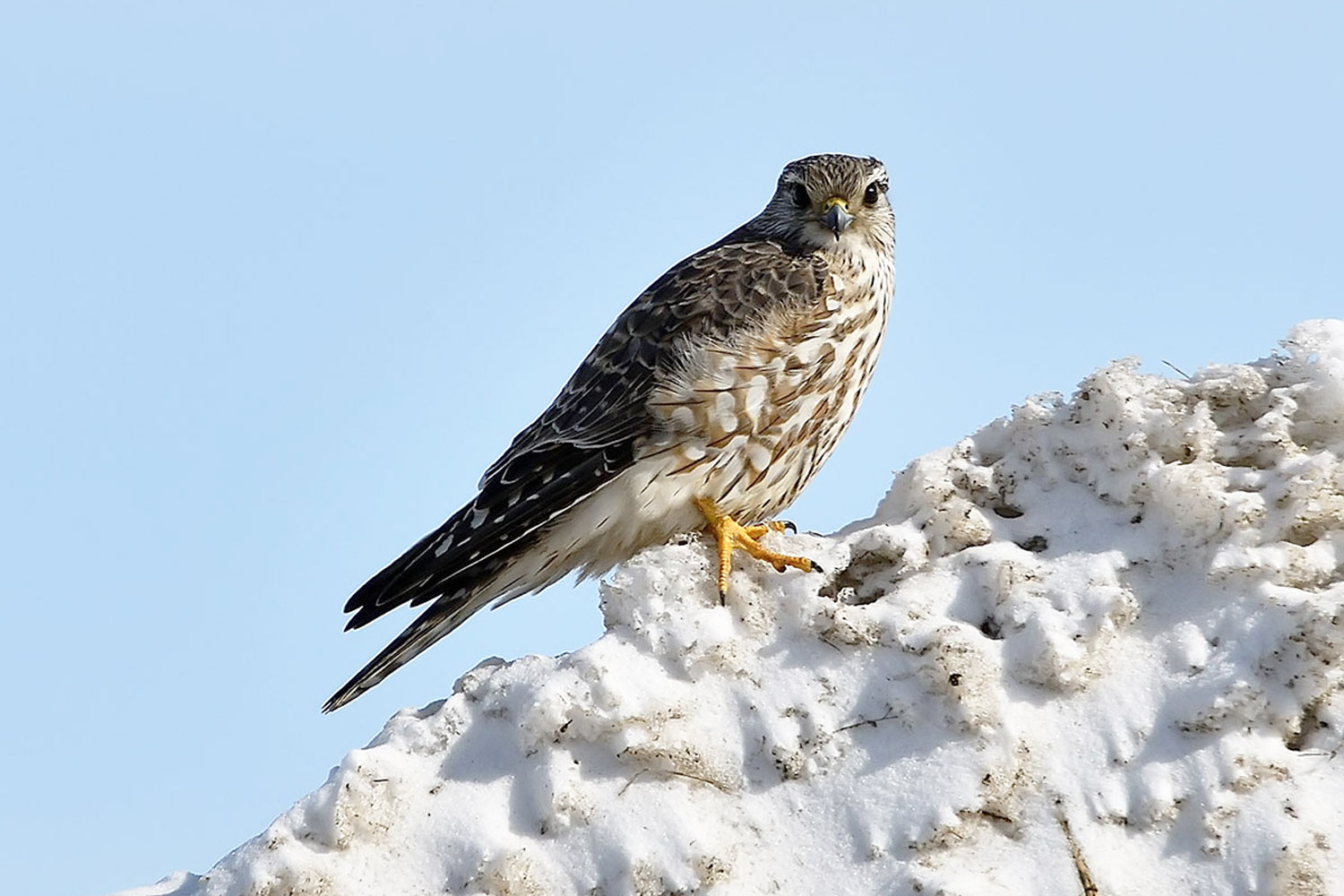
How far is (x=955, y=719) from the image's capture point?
311 centimetres

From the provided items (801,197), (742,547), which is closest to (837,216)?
(801,197)

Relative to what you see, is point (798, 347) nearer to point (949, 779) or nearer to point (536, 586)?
point (536, 586)

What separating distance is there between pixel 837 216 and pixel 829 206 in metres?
0.10

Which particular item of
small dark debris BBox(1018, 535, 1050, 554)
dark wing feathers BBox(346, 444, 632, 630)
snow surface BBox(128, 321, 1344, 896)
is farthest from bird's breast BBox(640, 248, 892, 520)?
small dark debris BBox(1018, 535, 1050, 554)

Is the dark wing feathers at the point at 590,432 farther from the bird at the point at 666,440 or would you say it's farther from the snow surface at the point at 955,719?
the snow surface at the point at 955,719

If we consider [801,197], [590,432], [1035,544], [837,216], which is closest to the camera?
[1035,544]

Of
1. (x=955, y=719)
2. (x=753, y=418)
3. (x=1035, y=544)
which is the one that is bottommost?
(x=955, y=719)

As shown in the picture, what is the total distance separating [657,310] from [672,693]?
1.83 metres

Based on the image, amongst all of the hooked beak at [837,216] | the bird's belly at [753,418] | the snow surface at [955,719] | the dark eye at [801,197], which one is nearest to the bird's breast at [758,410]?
the bird's belly at [753,418]

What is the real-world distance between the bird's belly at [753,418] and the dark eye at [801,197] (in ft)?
2.03

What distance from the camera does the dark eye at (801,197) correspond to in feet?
17.4

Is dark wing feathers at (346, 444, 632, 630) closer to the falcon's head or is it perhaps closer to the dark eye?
the falcon's head

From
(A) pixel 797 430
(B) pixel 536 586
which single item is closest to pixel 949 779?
(A) pixel 797 430

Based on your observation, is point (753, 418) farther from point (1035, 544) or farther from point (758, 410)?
point (1035, 544)
